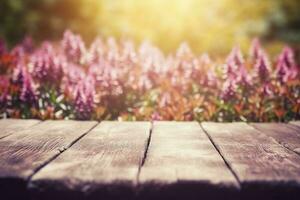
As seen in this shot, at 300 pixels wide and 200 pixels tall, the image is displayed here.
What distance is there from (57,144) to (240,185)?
1191mm

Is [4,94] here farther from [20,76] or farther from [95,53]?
[95,53]

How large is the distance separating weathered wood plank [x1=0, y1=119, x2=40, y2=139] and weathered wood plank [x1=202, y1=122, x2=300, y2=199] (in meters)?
1.30

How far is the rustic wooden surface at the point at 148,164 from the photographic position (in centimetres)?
209

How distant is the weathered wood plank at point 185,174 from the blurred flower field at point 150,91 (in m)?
1.94

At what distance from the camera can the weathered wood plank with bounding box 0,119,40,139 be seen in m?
3.31

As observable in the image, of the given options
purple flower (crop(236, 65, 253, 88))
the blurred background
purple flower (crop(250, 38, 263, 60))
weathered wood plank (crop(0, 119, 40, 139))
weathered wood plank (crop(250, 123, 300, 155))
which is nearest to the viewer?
weathered wood plank (crop(250, 123, 300, 155))

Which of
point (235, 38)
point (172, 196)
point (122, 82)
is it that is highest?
point (235, 38)

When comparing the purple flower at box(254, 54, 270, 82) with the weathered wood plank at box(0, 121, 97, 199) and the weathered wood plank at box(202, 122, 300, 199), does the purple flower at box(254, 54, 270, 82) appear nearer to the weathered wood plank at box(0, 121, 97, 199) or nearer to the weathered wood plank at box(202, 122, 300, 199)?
the weathered wood plank at box(202, 122, 300, 199)

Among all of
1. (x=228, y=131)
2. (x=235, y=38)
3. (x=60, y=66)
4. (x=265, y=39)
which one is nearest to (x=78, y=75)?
(x=60, y=66)

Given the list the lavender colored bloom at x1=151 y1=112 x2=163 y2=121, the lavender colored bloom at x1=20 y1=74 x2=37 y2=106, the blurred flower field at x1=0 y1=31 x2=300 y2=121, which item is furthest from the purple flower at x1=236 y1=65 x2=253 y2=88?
the lavender colored bloom at x1=20 y1=74 x2=37 y2=106

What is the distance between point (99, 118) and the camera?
15.3 ft

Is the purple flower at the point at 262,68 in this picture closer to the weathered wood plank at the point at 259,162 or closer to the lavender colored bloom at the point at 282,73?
the lavender colored bloom at the point at 282,73

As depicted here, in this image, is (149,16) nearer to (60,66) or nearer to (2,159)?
(60,66)

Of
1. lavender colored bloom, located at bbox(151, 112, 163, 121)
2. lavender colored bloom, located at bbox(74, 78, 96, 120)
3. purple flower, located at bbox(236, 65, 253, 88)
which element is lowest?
lavender colored bloom, located at bbox(151, 112, 163, 121)
